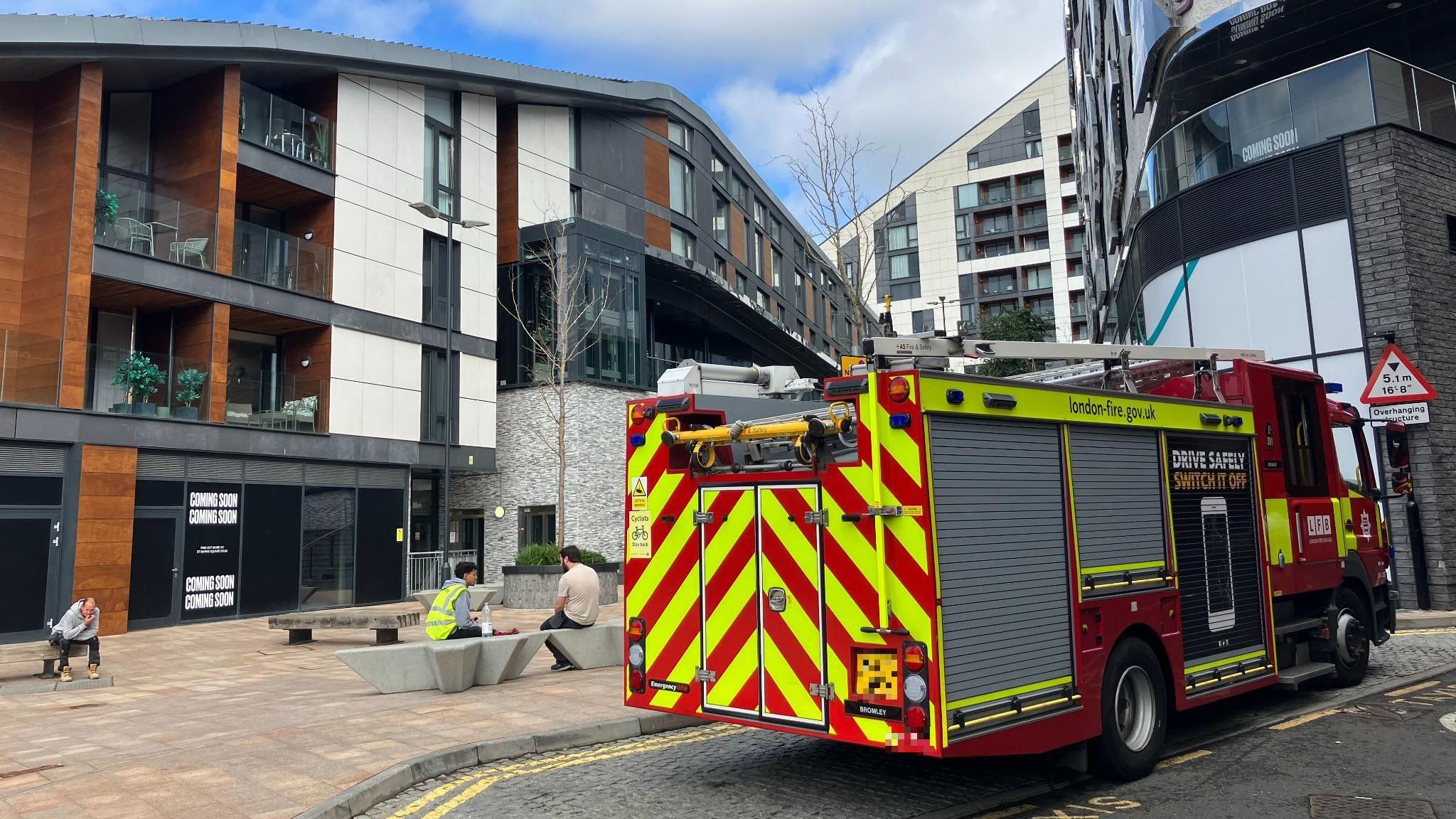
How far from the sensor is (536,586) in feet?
71.1

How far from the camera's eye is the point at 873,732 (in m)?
5.48

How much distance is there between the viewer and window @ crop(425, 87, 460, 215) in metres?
28.3

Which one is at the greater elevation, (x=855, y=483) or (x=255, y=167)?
(x=255, y=167)

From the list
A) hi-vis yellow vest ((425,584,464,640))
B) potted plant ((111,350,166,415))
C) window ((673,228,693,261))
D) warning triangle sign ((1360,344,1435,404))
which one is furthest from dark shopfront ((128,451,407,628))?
warning triangle sign ((1360,344,1435,404))

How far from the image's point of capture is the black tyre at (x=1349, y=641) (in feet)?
29.3

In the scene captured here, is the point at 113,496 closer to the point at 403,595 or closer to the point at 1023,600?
the point at 403,595

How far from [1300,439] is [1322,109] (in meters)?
11.1

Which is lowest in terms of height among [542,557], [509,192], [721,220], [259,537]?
[542,557]

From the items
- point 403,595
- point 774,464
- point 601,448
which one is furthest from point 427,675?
point 601,448

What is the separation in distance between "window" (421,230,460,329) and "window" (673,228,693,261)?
10556mm

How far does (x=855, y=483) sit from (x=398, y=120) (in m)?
25.2

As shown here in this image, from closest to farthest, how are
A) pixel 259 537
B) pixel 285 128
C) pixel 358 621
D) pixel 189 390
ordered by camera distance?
pixel 358 621 < pixel 189 390 < pixel 259 537 < pixel 285 128

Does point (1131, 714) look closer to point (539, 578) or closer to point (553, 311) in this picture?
point (539, 578)

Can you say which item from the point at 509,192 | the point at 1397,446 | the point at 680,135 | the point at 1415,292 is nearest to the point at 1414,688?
the point at 1397,446
